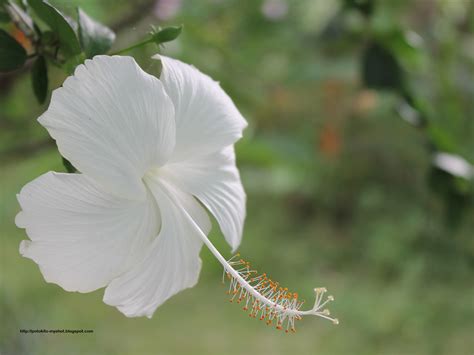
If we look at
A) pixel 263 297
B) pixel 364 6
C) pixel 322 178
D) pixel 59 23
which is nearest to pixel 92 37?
pixel 59 23

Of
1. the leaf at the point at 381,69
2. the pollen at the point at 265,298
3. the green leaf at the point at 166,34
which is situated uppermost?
the green leaf at the point at 166,34

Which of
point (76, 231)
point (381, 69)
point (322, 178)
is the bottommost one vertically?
point (322, 178)

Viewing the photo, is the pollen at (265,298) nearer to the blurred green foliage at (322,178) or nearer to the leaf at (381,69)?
the blurred green foliage at (322,178)

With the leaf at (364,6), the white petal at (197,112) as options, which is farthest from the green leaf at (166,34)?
the leaf at (364,6)

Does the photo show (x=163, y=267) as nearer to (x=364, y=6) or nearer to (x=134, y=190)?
(x=134, y=190)

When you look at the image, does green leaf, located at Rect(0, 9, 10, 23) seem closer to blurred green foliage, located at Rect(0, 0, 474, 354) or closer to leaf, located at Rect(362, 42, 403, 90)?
blurred green foliage, located at Rect(0, 0, 474, 354)

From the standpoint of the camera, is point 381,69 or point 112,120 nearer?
point 112,120
